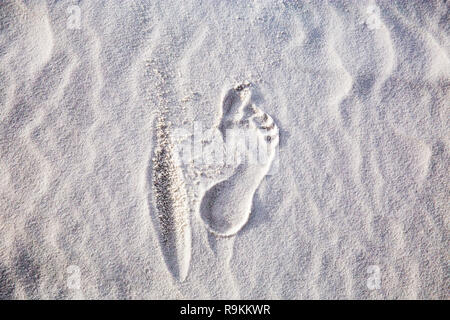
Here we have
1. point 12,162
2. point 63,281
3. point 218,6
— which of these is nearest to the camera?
point 63,281

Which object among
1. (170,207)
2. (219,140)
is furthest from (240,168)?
(170,207)

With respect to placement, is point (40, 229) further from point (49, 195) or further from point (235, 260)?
point (235, 260)

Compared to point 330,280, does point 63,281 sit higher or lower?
A: higher

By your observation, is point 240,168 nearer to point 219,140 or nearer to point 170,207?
point 219,140

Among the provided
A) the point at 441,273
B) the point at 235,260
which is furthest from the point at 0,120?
the point at 441,273

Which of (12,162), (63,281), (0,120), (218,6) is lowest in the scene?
(63,281)
